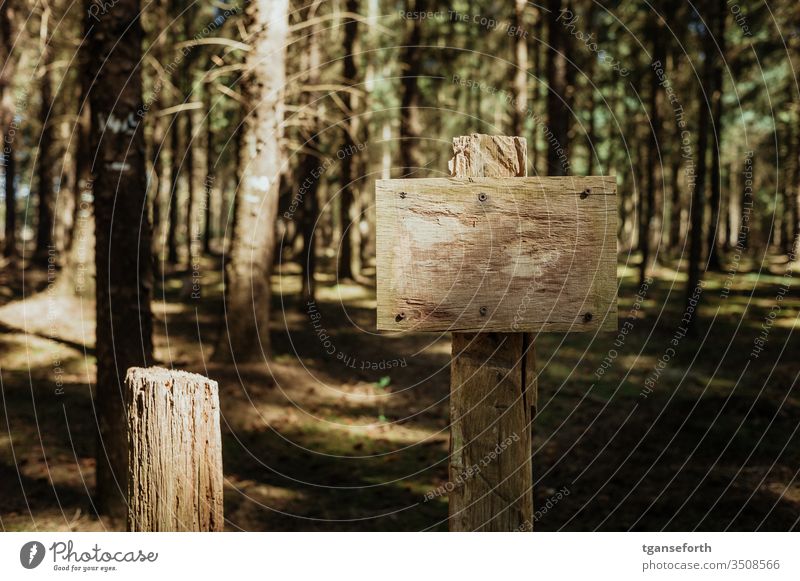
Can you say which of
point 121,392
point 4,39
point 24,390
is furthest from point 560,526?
point 4,39

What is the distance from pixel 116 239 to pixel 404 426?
5.15 m

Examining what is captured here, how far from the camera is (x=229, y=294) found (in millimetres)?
11016

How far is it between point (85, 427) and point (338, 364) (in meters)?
5.16

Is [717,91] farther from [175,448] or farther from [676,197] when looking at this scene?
[175,448]

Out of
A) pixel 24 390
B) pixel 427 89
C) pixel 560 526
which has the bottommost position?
pixel 560 526

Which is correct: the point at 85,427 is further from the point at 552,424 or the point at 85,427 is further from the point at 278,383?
the point at 552,424

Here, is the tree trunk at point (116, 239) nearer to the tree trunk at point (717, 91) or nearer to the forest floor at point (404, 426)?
the forest floor at point (404, 426)

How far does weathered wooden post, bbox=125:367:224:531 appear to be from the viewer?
301cm

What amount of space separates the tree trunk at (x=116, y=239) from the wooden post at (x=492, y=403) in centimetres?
401

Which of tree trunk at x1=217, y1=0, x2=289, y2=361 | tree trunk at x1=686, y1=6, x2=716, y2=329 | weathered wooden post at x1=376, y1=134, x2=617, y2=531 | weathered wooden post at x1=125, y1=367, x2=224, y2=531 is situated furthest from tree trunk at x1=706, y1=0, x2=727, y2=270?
weathered wooden post at x1=125, y1=367, x2=224, y2=531

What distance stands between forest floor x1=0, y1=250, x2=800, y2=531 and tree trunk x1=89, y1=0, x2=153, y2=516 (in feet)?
2.11
